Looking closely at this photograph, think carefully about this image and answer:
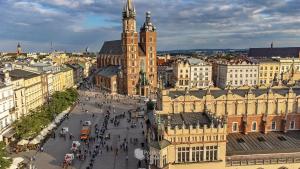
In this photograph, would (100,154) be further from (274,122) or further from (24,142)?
(274,122)

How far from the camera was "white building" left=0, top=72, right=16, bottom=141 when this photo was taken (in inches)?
2486

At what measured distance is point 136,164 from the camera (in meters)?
52.7

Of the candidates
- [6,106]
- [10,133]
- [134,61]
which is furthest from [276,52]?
[10,133]

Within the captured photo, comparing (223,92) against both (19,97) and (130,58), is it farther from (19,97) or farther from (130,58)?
(130,58)

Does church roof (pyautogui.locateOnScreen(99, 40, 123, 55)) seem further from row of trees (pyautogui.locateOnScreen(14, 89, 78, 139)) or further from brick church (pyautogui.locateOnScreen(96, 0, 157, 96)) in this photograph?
row of trees (pyautogui.locateOnScreen(14, 89, 78, 139))

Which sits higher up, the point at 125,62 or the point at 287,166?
the point at 125,62

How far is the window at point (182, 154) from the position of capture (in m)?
39.2

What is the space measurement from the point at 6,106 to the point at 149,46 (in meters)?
79.3

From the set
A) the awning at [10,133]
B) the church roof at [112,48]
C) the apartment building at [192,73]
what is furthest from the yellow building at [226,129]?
the church roof at [112,48]

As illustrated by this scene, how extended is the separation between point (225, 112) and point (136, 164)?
16.8m

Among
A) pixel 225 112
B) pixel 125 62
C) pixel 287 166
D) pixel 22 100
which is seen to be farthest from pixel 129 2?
pixel 287 166

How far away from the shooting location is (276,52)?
177875 millimetres

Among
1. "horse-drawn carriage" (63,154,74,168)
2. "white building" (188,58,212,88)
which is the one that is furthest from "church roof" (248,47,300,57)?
"horse-drawn carriage" (63,154,74,168)

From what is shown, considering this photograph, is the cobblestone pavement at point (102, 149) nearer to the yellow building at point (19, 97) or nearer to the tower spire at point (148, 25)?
the yellow building at point (19, 97)
